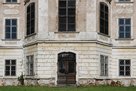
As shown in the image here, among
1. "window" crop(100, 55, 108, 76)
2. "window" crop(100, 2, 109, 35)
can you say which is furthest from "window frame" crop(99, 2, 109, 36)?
"window" crop(100, 55, 108, 76)

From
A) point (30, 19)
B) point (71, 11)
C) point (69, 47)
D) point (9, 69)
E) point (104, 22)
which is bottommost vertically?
point (9, 69)

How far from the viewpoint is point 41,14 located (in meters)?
36.1

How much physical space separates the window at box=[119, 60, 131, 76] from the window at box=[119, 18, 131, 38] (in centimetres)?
214

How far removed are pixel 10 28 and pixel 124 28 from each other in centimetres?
934

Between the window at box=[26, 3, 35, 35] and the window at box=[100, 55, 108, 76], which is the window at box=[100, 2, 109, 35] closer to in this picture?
the window at box=[100, 55, 108, 76]

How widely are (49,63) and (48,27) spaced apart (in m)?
2.66

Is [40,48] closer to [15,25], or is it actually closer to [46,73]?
[46,73]

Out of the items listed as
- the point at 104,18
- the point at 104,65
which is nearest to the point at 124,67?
the point at 104,65

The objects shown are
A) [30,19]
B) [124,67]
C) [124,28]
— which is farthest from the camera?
[124,28]

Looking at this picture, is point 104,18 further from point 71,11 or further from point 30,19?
point 30,19

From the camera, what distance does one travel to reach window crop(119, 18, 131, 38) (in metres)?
39.8

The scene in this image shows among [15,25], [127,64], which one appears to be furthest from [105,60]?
[15,25]

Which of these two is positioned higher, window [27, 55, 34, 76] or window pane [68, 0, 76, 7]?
window pane [68, 0, 76, 7]

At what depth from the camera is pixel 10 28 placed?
3994cm
